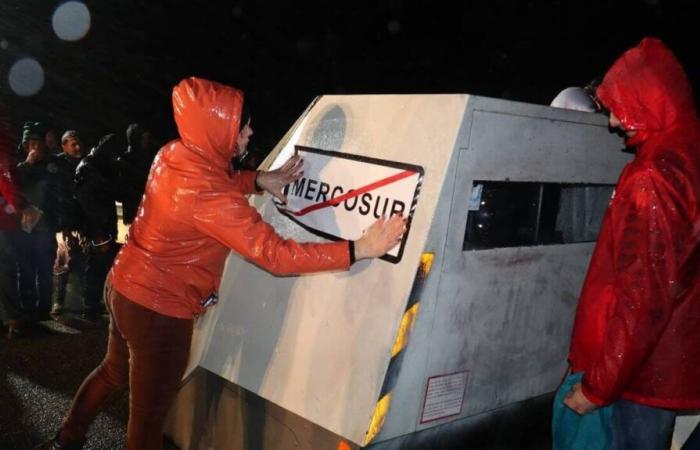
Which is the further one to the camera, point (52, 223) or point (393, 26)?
point (393, 26)

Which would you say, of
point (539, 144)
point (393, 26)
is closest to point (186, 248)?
point (539, 144)

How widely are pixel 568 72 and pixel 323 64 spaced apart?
29.0ft

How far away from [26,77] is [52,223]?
1363cm

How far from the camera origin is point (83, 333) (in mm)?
5250

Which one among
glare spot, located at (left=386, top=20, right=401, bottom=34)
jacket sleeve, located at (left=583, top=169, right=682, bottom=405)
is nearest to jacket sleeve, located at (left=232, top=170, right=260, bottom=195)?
jacket sleeve, located at (left=583, top=169, right=682, bottom=405)

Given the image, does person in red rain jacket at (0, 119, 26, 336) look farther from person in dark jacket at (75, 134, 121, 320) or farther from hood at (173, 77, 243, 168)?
hood at (173, 77, 243, 168)

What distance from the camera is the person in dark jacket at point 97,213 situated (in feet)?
19.1

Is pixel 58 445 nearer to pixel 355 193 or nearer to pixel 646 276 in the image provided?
pixel 355 193

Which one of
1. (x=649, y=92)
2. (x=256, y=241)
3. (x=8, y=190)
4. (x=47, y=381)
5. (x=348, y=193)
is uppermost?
(x=649, y=92)

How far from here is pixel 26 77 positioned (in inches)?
656

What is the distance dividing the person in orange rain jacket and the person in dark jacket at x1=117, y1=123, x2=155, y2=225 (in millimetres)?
4156

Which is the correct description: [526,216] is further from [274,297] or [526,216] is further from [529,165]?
[274,297]

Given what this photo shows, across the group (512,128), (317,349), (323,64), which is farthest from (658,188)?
(323,64)

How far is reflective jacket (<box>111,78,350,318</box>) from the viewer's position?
7.83 ft
